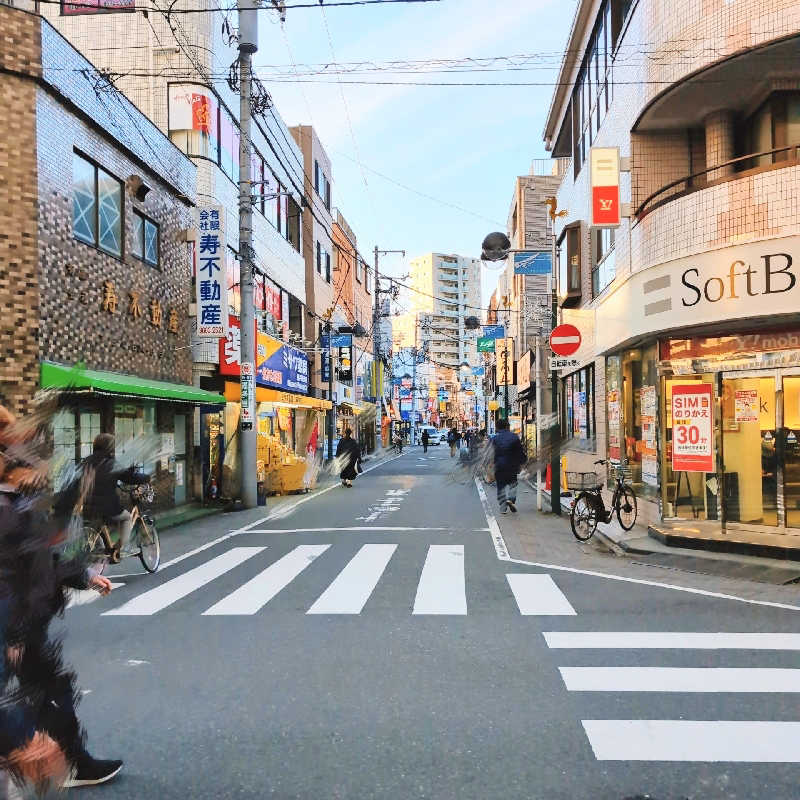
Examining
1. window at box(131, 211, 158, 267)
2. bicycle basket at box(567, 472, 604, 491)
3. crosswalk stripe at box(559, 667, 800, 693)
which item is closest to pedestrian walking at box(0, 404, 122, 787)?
crosswalk stripe at box(559, 667, 800, 693)

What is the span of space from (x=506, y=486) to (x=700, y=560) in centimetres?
652

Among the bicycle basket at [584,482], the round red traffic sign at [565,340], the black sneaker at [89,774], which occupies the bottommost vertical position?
the black sneaker at [89,774]

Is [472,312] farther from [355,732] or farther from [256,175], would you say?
[355,732]

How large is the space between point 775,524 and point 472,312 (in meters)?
A: 121

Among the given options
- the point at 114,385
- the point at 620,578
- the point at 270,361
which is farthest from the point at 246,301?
the point at 620,578

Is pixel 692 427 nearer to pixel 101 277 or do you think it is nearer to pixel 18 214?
pixel 101 277

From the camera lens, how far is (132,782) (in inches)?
150

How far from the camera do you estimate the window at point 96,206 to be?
44.2ft

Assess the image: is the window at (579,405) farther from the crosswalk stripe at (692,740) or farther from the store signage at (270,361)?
the crosswalk stripe at (692,740)

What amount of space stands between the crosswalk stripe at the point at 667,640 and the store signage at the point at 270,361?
14328 millimetres

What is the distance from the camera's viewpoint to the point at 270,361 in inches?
990

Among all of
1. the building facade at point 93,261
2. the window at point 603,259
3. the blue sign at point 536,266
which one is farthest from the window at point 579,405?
the building facade at point 93,261

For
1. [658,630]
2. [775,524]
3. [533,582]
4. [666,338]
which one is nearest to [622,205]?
[666,338]

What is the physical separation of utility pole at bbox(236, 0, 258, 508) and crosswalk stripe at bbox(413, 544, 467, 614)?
307 inches
